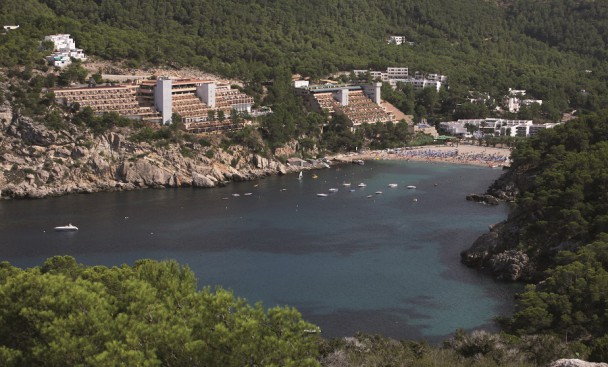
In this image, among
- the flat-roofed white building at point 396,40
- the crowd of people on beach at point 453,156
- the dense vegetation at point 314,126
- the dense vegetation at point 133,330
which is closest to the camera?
the dense vegetation at point 133,330

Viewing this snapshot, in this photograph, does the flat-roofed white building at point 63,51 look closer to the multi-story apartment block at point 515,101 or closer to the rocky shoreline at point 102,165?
the rocky shoreline at point 102,165

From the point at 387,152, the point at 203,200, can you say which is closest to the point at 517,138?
the point at 387,152

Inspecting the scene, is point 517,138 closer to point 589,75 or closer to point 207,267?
point 589,75

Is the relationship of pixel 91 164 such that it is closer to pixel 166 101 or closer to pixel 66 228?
pixel 166 101

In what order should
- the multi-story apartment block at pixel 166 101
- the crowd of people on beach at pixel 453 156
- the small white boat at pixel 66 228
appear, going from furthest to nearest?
the crowd of people on beach at pixel 453 156
the multi-story apartment block at pixel 166 101
the small white boat at pixel 66 228

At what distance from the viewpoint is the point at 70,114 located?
3581 cm

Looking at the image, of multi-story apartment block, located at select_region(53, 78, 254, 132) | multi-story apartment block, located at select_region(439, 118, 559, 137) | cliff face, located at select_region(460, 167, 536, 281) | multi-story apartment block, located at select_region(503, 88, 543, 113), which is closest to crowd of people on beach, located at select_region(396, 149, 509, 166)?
multi-story apartment block, located at select_region(439, 118, 559, 137)

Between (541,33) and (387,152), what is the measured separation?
31.3 metres

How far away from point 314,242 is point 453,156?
18893mm

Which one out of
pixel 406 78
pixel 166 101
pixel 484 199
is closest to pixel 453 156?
pixel 484 199

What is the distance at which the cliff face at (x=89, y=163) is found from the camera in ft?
108

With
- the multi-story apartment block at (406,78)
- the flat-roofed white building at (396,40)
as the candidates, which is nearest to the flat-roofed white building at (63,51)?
the multi-story apartment block at (406,78)

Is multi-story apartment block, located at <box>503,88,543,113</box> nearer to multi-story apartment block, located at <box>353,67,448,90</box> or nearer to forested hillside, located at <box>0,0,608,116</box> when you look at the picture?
forested hillside, located at <box>0,0,608,116</box>

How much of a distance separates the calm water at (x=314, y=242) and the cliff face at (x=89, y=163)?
2.87 ft
